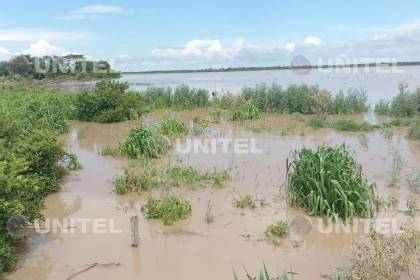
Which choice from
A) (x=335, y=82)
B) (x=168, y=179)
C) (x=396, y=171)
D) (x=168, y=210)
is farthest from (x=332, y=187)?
(x=335, y=82)

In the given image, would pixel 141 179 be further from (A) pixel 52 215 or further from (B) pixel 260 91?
(B) pixel 260 91

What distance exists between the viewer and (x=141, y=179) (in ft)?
25.8

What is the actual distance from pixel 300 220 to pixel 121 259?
2510 mm

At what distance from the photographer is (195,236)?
19.2 ft

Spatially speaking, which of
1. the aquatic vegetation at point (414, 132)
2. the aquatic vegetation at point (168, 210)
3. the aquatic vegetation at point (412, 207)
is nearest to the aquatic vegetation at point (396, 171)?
the aquatic vegetation at point (412, 207)

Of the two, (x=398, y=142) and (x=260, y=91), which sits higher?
(x=260, y=91)

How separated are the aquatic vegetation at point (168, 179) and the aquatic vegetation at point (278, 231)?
7.30ft

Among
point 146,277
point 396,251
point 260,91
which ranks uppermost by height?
point 260,91

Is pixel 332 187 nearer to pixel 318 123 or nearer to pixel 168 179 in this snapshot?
pixel 168 179

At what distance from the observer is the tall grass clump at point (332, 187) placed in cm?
616

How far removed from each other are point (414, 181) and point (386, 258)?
3887 millimetres

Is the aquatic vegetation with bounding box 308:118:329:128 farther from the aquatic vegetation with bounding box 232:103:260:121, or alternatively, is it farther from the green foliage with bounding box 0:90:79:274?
the green foliage with bounding box 0:90:79:274

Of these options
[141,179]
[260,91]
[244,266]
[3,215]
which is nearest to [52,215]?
[141,179]

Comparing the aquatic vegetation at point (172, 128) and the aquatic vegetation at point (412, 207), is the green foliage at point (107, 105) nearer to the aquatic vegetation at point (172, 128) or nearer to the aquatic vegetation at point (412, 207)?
the aquatic vegetation at point (172, 128)
